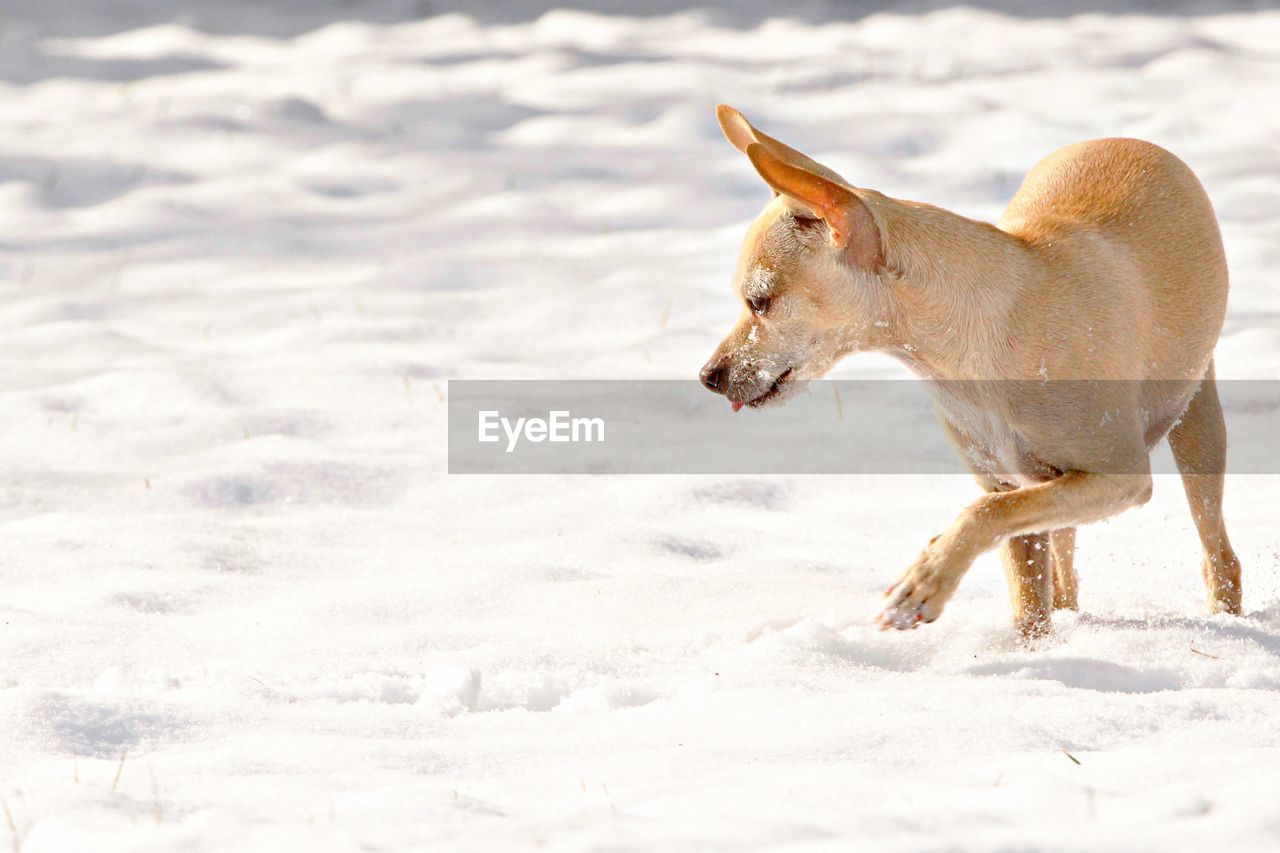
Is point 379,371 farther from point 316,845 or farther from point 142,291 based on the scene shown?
point 316,845

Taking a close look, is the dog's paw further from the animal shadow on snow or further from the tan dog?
the animal shadow on snow

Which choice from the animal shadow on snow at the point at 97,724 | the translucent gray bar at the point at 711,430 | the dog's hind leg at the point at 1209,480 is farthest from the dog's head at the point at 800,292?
the translucent gray bar at the point at 711,430

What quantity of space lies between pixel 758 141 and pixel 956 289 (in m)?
0.56

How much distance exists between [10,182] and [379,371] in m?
3.83

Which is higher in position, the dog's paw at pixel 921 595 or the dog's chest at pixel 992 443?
the dog's chest at pixel 992 443

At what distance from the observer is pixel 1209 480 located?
3912 mm

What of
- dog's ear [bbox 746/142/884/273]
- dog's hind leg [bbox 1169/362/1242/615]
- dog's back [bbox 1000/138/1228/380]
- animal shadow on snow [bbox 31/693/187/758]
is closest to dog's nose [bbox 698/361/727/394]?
dog's ear [bbox 746/142/884/273]

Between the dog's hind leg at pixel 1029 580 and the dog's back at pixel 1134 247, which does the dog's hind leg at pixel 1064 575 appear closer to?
the dog's hind leg at pixel 1029 580

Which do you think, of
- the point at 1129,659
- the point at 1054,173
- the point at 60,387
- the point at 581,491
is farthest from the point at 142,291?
the point at 1129,659

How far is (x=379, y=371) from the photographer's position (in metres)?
6.30

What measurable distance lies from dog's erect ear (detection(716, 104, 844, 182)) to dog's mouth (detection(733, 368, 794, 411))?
45 cm

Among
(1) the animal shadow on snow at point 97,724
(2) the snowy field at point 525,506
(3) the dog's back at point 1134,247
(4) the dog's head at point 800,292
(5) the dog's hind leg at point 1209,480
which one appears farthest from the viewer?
(5) the dog's hind leg at point 1209,480

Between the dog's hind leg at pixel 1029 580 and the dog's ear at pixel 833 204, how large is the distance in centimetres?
80

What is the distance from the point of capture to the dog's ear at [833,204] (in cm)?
321
